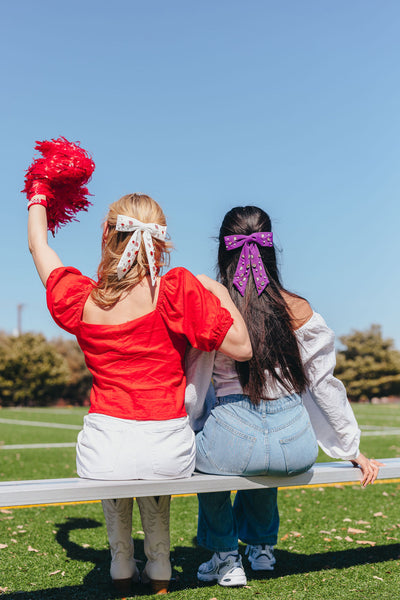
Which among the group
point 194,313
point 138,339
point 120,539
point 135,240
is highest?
point 135,240

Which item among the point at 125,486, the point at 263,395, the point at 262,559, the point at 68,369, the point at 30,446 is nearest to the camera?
the point at 125,486

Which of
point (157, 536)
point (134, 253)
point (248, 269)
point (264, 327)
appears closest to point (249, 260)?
point (248, 269)

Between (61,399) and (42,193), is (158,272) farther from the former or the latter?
(61,399)

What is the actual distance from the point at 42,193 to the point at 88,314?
758mm

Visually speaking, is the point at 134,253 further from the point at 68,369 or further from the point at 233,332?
the point at 68,369

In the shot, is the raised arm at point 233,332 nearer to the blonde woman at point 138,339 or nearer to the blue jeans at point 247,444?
the blonde woman at point 138,339

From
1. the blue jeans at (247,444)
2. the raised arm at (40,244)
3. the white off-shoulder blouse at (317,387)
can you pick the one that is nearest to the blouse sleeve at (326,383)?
the white off-shoulder blouse at (317,387)

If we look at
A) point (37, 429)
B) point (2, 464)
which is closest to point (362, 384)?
point (37, 429)

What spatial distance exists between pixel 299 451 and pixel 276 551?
4.89 ft

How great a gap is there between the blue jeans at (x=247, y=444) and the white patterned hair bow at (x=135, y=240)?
30.2 inches

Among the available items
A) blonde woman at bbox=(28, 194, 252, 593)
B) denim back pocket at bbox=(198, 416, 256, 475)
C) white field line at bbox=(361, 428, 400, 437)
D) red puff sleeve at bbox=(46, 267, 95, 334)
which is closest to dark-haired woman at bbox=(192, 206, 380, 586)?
denim back pocket at bbox=(198, 416, 256, 475)

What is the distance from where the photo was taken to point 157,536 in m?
2.89

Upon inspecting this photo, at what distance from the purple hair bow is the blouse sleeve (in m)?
0.34

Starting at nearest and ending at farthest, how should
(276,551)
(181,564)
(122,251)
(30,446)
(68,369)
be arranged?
(122,251), (181,564), (276,551), (30,446), (68,369)
